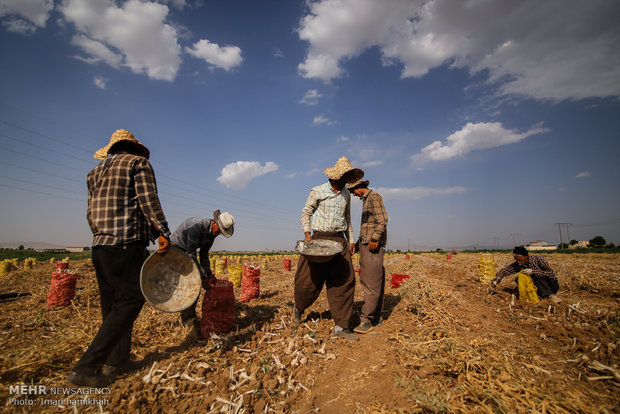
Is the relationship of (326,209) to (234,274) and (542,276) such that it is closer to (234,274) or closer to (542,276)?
(542,276)

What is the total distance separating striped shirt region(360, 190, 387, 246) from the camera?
4348 millimetres

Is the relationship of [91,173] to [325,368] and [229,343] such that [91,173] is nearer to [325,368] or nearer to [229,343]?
[229,343]

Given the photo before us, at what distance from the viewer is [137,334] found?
13.0ft

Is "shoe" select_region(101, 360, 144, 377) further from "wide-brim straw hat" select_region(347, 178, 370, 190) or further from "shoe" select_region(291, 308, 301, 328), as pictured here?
"wide-brim straw hat" select_region(347, 178, 370, 190)

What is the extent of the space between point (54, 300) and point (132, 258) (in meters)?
4.80

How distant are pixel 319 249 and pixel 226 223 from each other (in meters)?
1.37

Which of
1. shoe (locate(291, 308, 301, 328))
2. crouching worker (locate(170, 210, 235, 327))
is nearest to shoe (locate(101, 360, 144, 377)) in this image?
crouching worker (locate(170, 210, 235, 327))

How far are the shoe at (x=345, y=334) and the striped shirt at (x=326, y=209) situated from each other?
143cm

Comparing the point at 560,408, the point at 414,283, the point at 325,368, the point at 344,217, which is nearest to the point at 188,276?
the point at 325,368

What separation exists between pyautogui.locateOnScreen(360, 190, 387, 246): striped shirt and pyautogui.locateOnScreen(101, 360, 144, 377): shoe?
3286 millimetres

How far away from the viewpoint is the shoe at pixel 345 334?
3.91 meters

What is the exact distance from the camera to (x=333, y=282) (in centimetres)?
416

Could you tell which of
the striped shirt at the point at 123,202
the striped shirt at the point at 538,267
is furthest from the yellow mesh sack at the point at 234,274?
the striped shirt at the point at 538,267

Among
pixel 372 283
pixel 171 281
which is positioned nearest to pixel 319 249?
pixel 372 283
